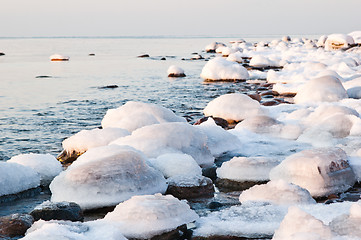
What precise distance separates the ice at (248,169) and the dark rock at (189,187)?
0.41 meters

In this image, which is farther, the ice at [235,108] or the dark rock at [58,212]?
the ice at [235,108]

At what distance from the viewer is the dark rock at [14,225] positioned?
3441 mm

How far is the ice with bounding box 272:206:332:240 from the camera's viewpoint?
2648 mm

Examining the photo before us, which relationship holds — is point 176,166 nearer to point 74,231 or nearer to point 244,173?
point 244,173

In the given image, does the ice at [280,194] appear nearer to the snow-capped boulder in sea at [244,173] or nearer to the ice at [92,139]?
the snow-capped boulder in sea at [244,173]

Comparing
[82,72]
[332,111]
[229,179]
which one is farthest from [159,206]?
[82,72]

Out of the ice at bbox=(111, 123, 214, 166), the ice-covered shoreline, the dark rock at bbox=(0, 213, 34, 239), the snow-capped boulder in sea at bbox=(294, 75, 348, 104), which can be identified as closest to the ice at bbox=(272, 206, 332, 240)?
the ice-covered shoreline

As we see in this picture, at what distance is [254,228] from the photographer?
11.3 feet

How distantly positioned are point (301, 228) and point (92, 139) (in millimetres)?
3844

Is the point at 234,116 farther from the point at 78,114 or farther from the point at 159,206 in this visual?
the point at 159,206

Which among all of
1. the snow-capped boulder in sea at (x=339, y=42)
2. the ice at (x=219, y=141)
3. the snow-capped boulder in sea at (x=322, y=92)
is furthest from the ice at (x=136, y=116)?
the snow-capped boulder in sea at (x=339, y=42)

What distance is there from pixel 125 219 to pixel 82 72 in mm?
18098

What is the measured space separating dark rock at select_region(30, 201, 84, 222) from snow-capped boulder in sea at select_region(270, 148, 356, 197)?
6.42ft

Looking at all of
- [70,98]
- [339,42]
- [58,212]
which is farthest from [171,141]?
[339,42]
